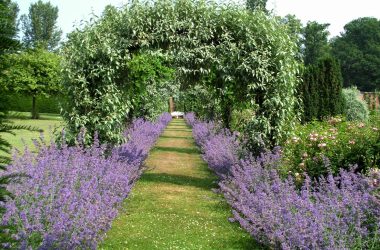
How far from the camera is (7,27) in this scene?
6.43 feet

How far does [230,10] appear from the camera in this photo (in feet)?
33.8

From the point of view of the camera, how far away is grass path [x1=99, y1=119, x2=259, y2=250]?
6.25m

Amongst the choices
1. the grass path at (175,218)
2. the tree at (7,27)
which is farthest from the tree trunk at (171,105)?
the tree at (7,27)

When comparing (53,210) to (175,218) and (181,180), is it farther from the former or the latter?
(181,180)

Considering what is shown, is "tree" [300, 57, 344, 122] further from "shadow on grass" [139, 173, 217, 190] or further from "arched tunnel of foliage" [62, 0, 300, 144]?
"arched tunnel of foliage" [62, 0, 300, 144]

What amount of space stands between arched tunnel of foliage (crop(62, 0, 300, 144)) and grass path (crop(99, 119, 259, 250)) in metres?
1.68

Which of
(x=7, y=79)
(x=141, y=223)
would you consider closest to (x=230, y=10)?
(x=141, y=223)

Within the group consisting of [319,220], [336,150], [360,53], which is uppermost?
[360,53]

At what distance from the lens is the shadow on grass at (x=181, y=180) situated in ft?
36.4

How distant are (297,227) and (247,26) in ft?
20.1

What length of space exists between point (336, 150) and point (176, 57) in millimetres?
3947

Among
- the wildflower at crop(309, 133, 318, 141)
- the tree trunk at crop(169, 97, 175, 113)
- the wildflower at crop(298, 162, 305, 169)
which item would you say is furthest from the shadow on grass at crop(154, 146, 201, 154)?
the tree trunk at crop(169, 97, 175, 113)

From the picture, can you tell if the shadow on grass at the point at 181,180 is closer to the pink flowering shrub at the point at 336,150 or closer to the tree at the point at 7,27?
the pink flowering shrub at the point at 336,150

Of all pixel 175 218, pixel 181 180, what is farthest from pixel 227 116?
pixel 175 218
